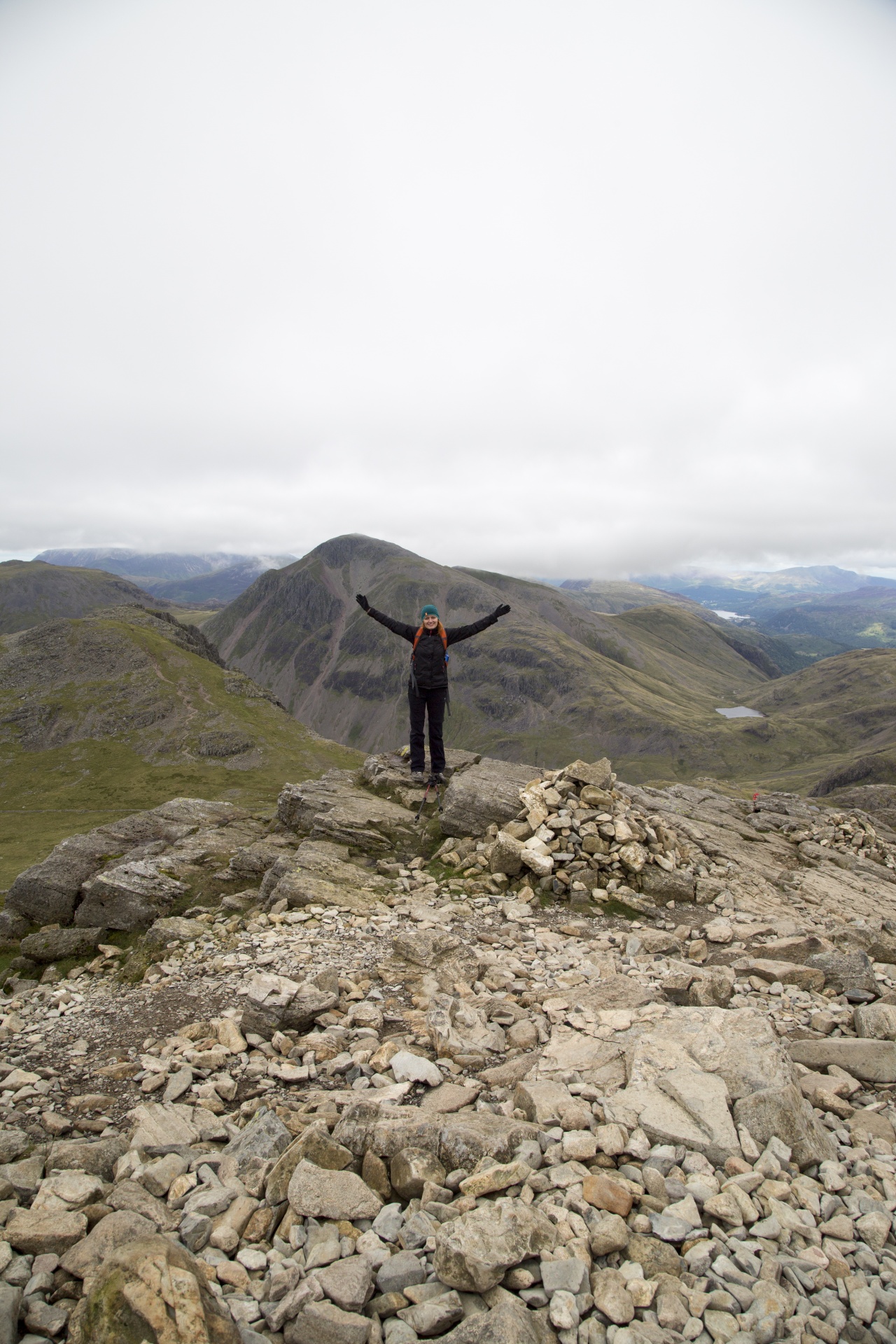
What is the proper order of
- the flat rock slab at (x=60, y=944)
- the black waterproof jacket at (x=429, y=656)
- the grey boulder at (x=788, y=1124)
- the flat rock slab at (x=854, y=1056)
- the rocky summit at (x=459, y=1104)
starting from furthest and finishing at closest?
1. the black waterproof jacket at (x=429, y=656)
2. the flat rock slab at (x=60, y=944)
3. the flat rock slab at (x=854, y=1056)
4. the grey boulder at (x=788, y=1124)
5. the rocky summit at (x=459, y=1104)

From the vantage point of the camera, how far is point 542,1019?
10.2m

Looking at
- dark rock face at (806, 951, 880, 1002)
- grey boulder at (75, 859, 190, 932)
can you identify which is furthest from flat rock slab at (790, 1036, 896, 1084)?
grey boulder at (75, 859, 190, 932)

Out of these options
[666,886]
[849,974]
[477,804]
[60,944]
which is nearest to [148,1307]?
[849,974]

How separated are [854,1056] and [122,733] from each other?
510ft

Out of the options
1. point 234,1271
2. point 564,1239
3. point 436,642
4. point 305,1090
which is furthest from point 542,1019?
point 436,642

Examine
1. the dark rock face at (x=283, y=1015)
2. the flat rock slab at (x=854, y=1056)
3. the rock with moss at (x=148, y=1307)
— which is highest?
the rock with moss at (x=148, y=1307)

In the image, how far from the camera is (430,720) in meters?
21.1

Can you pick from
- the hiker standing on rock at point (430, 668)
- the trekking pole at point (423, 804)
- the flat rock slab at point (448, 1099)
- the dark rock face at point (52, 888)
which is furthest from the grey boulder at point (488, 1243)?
the dark rock face at point (52, 888)

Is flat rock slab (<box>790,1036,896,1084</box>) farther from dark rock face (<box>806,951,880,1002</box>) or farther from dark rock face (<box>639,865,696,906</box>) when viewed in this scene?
dark rock face (<box>639,865,696,906</box>)

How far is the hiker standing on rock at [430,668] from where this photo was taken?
20391 mm

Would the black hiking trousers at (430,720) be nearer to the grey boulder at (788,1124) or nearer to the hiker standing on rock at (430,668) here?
the hiker standing on rock at (430,668)

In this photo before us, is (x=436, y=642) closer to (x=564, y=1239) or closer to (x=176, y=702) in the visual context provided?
(x=564, y=1239)

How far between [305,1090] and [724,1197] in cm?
574

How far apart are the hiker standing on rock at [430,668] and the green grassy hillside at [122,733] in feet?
264
